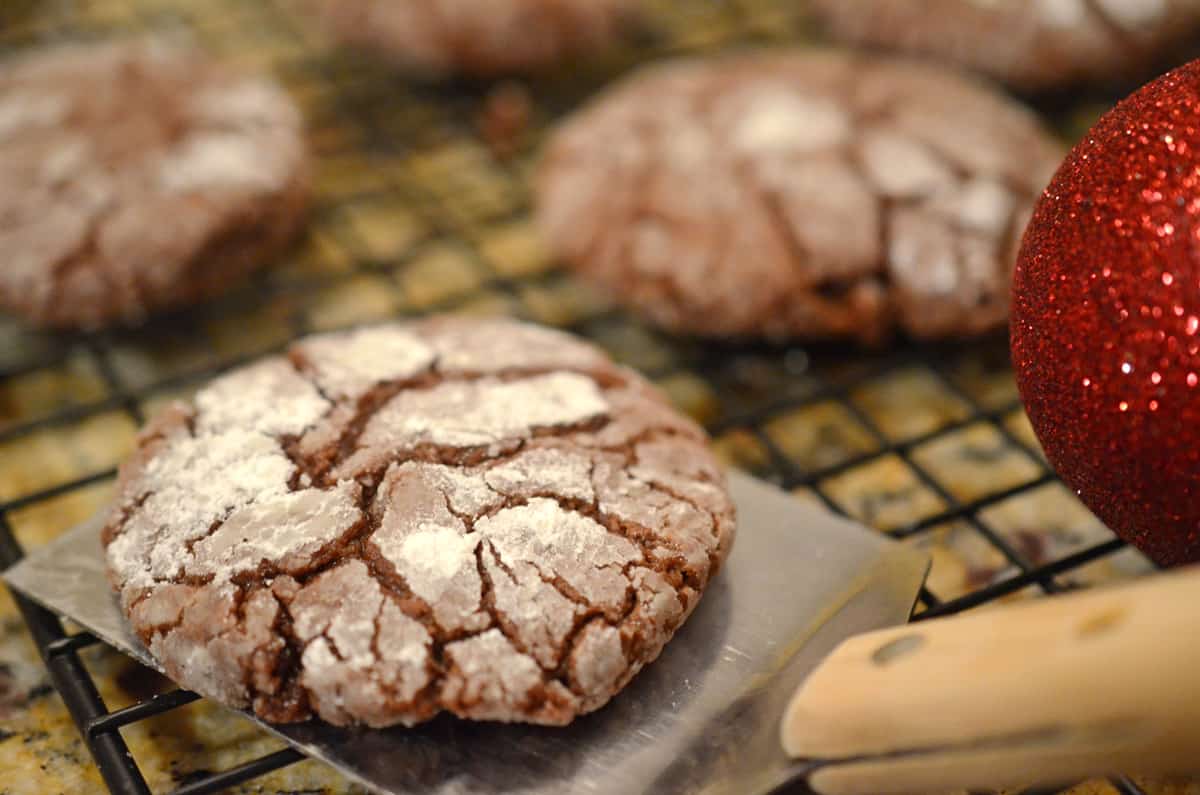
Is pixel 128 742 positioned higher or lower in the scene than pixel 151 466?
lower

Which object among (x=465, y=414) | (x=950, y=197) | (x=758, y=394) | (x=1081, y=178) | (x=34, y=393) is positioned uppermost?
(x=1081, y=178)

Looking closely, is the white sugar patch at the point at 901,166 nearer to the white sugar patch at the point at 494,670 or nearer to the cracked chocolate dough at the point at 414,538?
the cracked chocolate dough at the point at 414,538

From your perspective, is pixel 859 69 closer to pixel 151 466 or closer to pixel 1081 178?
pixel 1081 178

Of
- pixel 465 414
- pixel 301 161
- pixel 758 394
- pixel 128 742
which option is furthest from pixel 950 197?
pixel 128 742

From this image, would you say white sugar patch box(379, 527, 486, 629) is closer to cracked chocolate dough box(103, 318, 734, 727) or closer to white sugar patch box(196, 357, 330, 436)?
cracked chocolate dough box(103, 318, 734, 727)

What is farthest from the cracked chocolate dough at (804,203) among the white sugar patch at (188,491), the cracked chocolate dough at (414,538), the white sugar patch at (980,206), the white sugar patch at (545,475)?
the white sugar patch at (188,491)

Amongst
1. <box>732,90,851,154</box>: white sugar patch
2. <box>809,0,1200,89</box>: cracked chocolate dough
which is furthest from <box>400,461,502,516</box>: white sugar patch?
<box>809,0,1200,89</box>: cracked chocolate dough

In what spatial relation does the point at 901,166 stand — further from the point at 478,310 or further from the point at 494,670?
the point at 494,670
